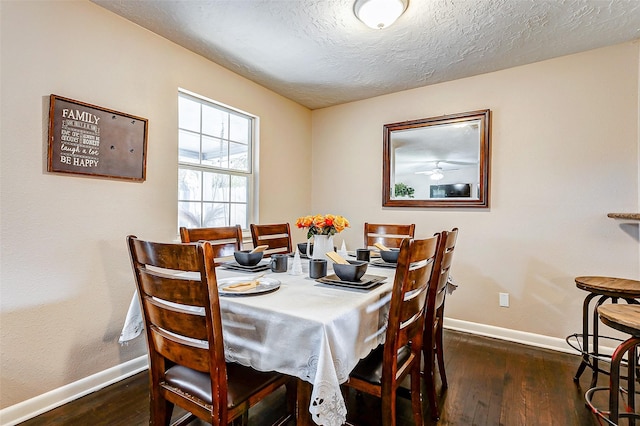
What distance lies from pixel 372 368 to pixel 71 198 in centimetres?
196

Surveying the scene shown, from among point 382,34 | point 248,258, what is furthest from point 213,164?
point 382,34

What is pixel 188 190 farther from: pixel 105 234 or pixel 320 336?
pixel 320 336

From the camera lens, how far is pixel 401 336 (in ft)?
4.43

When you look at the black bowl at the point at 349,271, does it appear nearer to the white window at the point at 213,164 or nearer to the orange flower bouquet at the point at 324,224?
the orange flower bouquet at the point at 324,224

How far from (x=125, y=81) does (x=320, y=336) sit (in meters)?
2.18

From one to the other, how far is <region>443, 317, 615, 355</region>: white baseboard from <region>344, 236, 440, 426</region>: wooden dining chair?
1.82 meters

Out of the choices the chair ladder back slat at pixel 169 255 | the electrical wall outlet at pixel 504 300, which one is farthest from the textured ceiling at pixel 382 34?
the electrical wall outlet at pixel 504 300

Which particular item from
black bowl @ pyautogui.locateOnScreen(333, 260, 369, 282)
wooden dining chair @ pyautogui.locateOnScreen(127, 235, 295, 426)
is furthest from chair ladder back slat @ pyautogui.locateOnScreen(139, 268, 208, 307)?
black bowl @ pyautogui.locateOnScreen(333, 260, 369, 282)

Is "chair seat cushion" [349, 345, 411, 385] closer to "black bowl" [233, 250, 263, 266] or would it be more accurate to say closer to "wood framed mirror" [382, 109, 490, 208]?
"black bowl" [233, 250, 263, 266]

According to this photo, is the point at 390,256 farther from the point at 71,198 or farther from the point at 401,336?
the point at 71,198

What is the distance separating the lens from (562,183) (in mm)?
2693

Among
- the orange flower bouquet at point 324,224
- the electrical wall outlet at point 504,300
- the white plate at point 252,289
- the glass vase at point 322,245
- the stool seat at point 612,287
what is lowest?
the electrical wall outlet at point 504,300

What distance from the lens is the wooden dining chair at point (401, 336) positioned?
125 centimetres

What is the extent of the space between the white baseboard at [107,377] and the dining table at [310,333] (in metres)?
1.37
